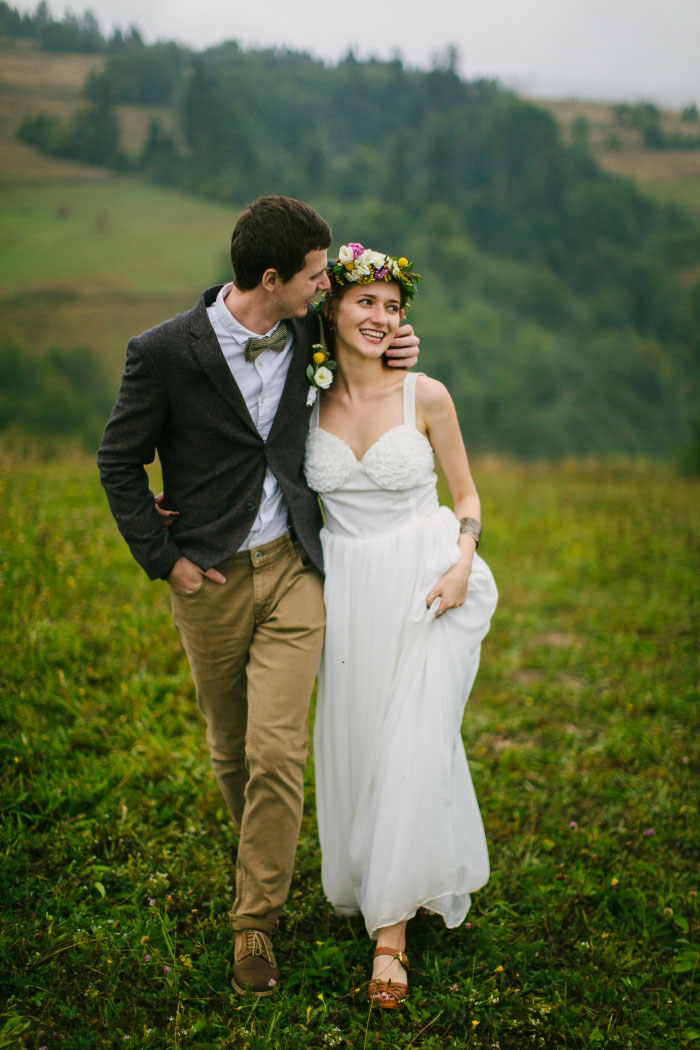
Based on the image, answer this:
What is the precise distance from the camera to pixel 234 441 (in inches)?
116

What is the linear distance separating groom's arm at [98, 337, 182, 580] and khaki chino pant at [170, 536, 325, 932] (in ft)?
0.78

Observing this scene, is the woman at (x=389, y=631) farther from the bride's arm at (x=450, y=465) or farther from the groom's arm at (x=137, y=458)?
the groom's arm at (x=137, y=458)

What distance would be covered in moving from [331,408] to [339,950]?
207 centimetres

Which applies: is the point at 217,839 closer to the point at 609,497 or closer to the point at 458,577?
the point at 458,577

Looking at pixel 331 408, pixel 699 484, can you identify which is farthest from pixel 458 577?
pixel 699 484

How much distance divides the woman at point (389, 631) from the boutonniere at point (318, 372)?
0.4 inches

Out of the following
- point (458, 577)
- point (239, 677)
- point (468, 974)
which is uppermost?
point (458, 577)

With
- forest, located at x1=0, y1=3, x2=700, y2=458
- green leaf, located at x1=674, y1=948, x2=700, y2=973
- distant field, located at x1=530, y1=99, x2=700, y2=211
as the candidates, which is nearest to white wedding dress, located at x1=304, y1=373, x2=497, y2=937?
green leaf, located at x1=674, y1=948, x2=700, y2=973

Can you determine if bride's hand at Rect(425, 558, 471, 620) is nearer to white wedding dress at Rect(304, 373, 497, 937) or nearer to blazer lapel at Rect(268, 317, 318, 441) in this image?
white wedding dress at Rect(304, 373, 497, 937)

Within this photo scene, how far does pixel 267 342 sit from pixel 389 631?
3.81ft

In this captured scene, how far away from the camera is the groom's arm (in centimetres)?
282

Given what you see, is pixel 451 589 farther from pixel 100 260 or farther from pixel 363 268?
pixel 100 260

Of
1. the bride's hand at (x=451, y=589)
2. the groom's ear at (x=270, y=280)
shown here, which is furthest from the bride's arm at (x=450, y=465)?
the groom's ear at (x=270, y=280)

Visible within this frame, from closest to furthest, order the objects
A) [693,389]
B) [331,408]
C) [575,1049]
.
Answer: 1. [575,1049]
2. [331,408]
3. [693,389]
